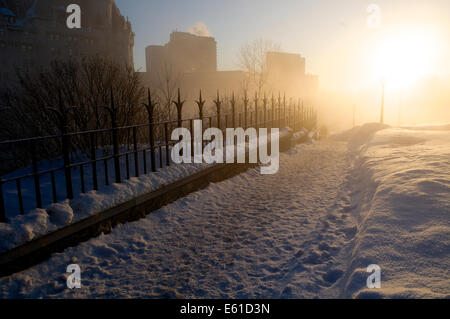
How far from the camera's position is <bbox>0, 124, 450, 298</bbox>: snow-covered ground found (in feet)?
12.6

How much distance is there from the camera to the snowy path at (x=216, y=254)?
3936 millimetres

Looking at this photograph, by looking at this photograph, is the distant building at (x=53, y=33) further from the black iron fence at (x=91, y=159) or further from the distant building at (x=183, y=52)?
the distant building at (x=183, y=52)

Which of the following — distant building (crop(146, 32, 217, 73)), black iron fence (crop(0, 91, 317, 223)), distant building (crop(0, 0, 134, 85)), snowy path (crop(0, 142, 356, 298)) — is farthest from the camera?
distant building (crop(146, 32, 217, 73))

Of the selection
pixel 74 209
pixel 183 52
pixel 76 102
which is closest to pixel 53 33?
pixel 76 102

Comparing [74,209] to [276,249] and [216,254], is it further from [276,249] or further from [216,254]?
[276,249]

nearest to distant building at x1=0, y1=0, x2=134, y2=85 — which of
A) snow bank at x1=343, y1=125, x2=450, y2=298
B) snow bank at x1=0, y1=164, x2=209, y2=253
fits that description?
snow bank at x1=0, y1=164, x2=209, y2=253

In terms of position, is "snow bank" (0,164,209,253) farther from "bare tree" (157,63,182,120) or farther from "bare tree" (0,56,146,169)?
"bare tree" (157,63,182,120)

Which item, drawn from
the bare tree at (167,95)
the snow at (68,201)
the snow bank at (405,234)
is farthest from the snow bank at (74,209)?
the bare tree at (167,95)

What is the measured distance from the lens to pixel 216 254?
16.2ft

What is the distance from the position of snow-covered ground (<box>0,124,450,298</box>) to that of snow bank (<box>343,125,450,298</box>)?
14 millimetres

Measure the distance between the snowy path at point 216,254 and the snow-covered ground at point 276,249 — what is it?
16mm

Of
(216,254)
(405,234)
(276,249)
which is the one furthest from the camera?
(276,249)

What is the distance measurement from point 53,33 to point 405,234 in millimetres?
53553
